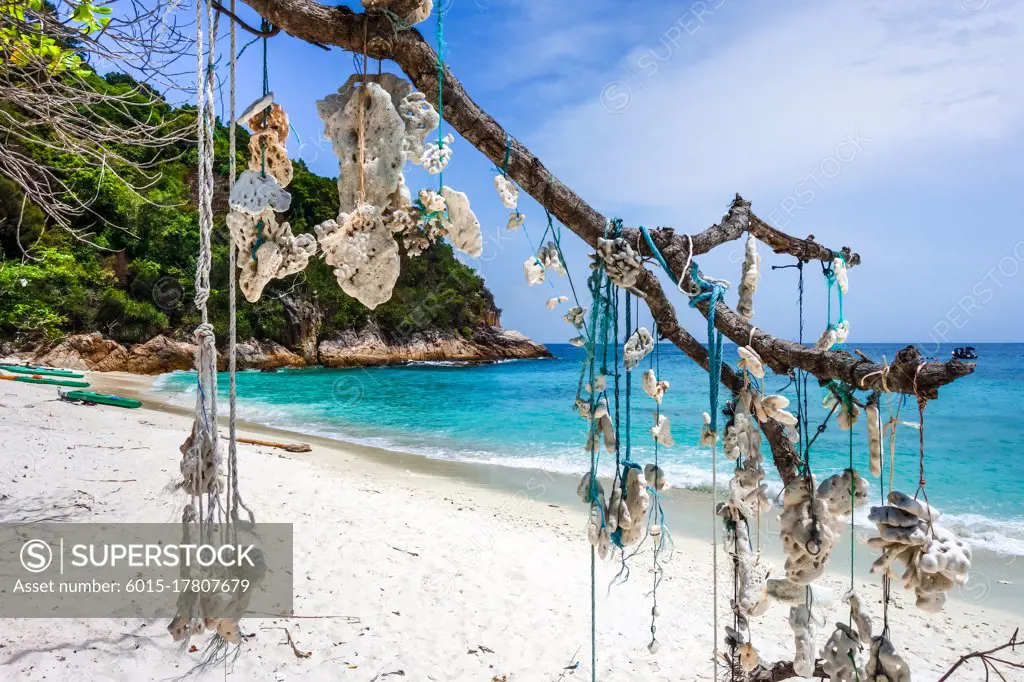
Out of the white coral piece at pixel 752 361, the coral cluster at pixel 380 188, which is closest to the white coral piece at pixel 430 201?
the coral cluster at pixel 380 188

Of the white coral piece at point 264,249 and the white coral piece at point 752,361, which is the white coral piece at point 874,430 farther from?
the white coral piece at point 264,249

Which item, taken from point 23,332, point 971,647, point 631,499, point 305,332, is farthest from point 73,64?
point 305,332

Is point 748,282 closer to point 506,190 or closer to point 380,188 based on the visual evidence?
point 506,190

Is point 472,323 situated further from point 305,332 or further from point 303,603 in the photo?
point 303,603

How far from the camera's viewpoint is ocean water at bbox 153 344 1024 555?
7.56 meters

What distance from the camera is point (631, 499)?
133 centimetres

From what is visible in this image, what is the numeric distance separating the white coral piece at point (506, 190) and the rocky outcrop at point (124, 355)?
1585cm

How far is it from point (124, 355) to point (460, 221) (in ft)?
73.4

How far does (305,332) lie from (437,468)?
68.0 ft

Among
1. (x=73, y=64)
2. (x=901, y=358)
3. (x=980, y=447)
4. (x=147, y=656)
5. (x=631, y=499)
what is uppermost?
(x=73, y=64)

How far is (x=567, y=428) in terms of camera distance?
504 inches

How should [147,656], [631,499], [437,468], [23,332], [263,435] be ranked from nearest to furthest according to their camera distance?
[631,499] < [147,656] < [437,468] < [263,435] < [23,332]

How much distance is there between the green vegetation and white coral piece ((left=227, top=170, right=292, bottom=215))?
10335mm

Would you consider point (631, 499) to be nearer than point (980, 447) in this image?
Yes
